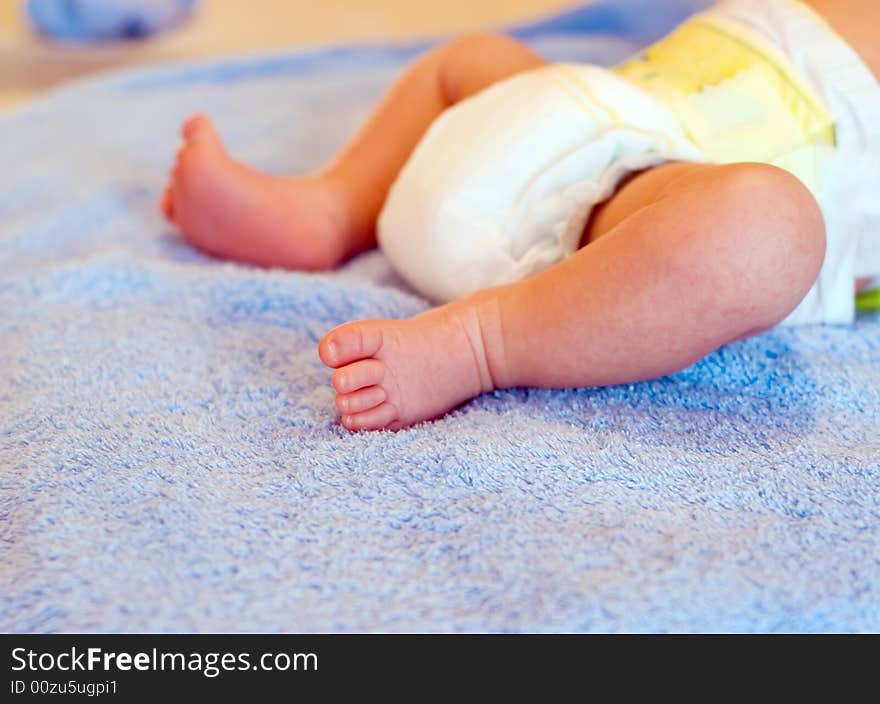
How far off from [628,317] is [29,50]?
6.32ft

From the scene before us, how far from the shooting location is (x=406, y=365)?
68cm

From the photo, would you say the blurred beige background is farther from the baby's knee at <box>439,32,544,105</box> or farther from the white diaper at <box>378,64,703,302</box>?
the white diaper at <box>378,64,703,302</box>

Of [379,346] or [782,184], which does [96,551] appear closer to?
[379,346]

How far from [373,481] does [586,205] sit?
315mm

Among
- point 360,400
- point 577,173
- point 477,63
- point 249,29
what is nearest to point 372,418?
point 360,400

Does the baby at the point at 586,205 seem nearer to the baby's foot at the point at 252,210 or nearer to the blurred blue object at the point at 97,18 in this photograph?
the baby's foot at the point at 252,210

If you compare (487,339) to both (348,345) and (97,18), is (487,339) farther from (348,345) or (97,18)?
(97,18)

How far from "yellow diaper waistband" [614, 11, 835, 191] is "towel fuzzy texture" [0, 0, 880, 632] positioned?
0.16 meters

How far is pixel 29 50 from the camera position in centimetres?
217

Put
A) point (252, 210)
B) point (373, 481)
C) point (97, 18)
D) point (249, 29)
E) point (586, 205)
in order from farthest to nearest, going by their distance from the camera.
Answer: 1. point (249, 29)
2. point (97, 18)
3. point (252, 210)
4. point (586, 205)
5. point (373, 481)

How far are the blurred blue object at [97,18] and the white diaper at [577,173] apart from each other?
1561 mm

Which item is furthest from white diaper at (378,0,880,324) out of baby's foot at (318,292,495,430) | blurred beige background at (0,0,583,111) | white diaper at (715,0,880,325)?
blurred beige background at (0,0,583,111)

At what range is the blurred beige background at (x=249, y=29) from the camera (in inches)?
85.2

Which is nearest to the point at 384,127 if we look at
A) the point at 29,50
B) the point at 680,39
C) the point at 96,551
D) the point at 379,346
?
the point at 680,39
